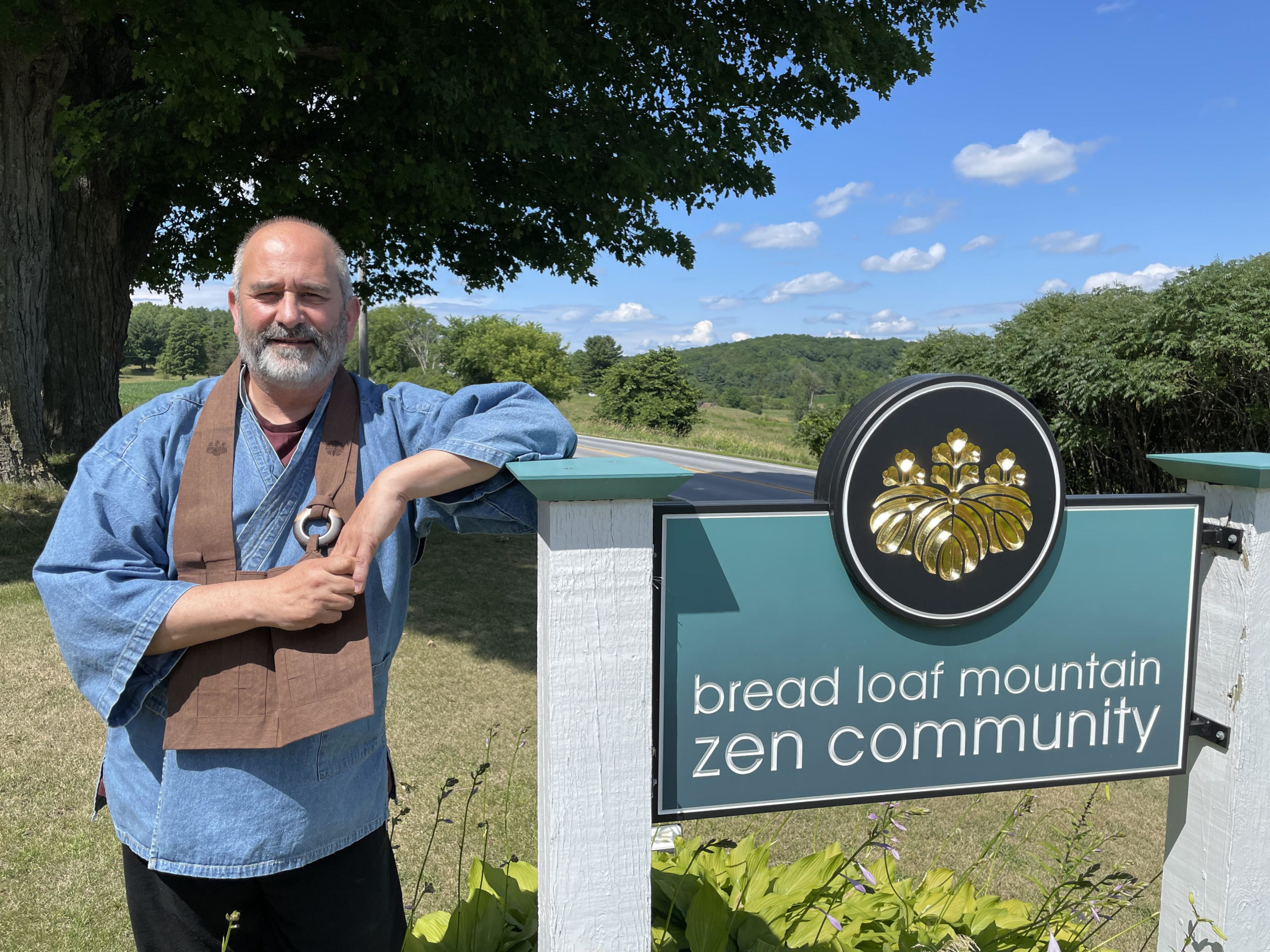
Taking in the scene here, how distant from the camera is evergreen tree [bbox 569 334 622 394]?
106 meters

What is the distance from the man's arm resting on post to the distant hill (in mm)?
113634

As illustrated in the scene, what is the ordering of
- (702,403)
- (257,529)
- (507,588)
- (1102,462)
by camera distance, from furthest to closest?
(702,403)
(1102,462)
(507,588)
(257,529)

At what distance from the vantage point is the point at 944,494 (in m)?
1.92

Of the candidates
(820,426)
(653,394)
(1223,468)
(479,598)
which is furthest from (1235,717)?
(653,394)

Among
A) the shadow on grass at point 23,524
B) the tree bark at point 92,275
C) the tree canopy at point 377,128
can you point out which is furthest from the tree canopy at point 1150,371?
the shadow on grass at point 23,524

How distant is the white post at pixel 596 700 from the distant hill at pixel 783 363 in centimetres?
11347

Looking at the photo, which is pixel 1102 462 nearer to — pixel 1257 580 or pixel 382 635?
pixel 1257 580

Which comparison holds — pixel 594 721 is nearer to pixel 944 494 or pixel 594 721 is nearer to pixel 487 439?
pixel 487 439

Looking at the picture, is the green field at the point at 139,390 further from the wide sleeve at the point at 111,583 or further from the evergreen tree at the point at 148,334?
the wide sleeve at the point at 111,583

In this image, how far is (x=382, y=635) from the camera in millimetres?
1737

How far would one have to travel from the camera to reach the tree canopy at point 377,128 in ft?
22.3

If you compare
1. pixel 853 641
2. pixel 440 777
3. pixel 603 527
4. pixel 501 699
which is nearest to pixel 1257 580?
pixel 853 641

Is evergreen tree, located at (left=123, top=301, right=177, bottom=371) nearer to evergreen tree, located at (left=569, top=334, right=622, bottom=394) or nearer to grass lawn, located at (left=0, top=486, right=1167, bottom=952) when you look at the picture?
evergreen tree, located at (left=569, top=334, right=622, bottom=394)

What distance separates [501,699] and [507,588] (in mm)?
2603
